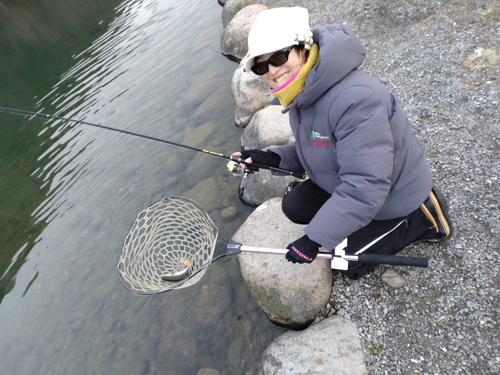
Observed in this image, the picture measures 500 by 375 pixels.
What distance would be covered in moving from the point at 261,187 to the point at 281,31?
339cm

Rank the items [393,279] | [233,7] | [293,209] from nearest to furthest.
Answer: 1. [393,279]
2. [293,209]
3. [233,7]

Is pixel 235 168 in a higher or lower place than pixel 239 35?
higher

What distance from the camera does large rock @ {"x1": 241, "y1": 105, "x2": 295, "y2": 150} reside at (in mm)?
5914

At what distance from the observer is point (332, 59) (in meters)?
2.51

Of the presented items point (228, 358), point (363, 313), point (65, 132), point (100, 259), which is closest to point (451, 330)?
point (363, 313)

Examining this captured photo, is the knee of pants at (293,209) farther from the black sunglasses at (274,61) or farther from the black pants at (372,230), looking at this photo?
the black sunglasses at (274,61)

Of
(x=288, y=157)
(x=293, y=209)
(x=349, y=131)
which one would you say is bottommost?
(x=293, y=209)

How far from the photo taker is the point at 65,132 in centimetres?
1043

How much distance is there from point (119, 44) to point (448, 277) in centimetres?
1628

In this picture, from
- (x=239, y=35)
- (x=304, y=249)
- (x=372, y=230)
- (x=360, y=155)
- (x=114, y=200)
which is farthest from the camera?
(x=239, y=35)

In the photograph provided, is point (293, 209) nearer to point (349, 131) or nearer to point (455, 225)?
point (349, 131)

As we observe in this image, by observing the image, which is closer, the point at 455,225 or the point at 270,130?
the point at 455,225

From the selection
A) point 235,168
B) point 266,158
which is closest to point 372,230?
point 266,158

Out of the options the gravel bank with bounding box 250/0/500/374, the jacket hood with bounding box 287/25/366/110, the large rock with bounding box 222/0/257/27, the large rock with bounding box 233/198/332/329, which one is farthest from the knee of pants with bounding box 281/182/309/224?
the large rock with bounding box 222/0/257/27
